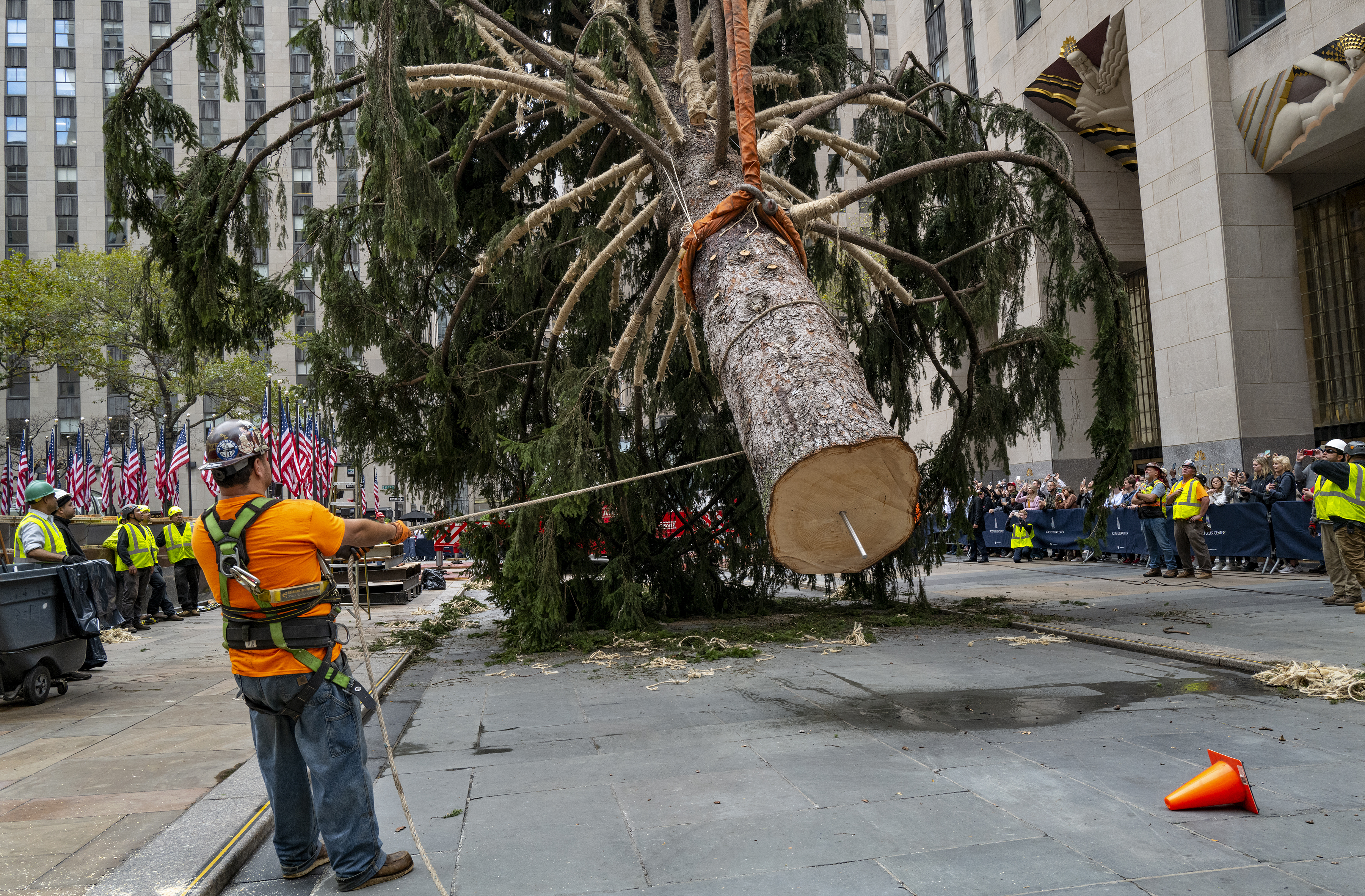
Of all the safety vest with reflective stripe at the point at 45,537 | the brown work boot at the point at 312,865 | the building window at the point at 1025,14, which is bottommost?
the brown work boot at the point at 312,865

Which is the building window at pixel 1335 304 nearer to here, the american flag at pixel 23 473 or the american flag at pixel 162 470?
the american flag at pixel 162 470

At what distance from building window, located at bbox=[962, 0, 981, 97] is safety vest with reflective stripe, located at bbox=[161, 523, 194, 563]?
2716cm

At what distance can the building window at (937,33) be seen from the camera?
34875 mm

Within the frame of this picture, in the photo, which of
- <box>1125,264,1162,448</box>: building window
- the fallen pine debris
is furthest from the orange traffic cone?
<box>1125,264,1162,448</box>: building window

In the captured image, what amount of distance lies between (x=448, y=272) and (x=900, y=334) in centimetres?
578

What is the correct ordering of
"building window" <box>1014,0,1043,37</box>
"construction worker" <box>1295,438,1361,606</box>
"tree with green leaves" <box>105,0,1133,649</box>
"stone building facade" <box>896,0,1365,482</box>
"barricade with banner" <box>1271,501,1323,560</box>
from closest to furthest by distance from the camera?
"tree with green leaves" <box>105,0,1133,649</box> < "construction worker" <box>1295,438,1361,606</box> < "barricade with banner" <box>1271,501,1323,560</box> < "stone building facade" <box>896,0,1365,482</box> < "building window" <box>1014,0,1043,37</box>

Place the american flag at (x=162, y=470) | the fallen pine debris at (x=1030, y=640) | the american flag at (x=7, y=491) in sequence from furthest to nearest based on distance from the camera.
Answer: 1. the american flag at (x=7, y=491)
2. the american flag at (x=162, y=470)
3. the fallen pine debris at (x=1030, y=640)

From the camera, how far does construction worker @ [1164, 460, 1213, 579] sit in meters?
14.8

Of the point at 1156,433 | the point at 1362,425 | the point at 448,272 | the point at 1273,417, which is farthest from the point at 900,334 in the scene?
the point at 1156,433

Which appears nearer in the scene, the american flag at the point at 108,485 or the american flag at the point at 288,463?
the american flag at the point at 288,463

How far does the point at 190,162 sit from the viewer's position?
32.4 ft

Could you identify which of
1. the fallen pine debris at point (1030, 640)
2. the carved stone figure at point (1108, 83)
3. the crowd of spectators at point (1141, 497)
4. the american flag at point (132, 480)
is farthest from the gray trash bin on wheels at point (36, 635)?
the carved stone figure at point (1108, 83)

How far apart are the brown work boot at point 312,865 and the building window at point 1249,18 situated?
74.7ft

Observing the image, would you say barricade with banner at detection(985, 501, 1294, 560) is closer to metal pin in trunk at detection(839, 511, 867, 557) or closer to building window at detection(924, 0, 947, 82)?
metal pin in trunk at detection(839, 511, 867, 557)
